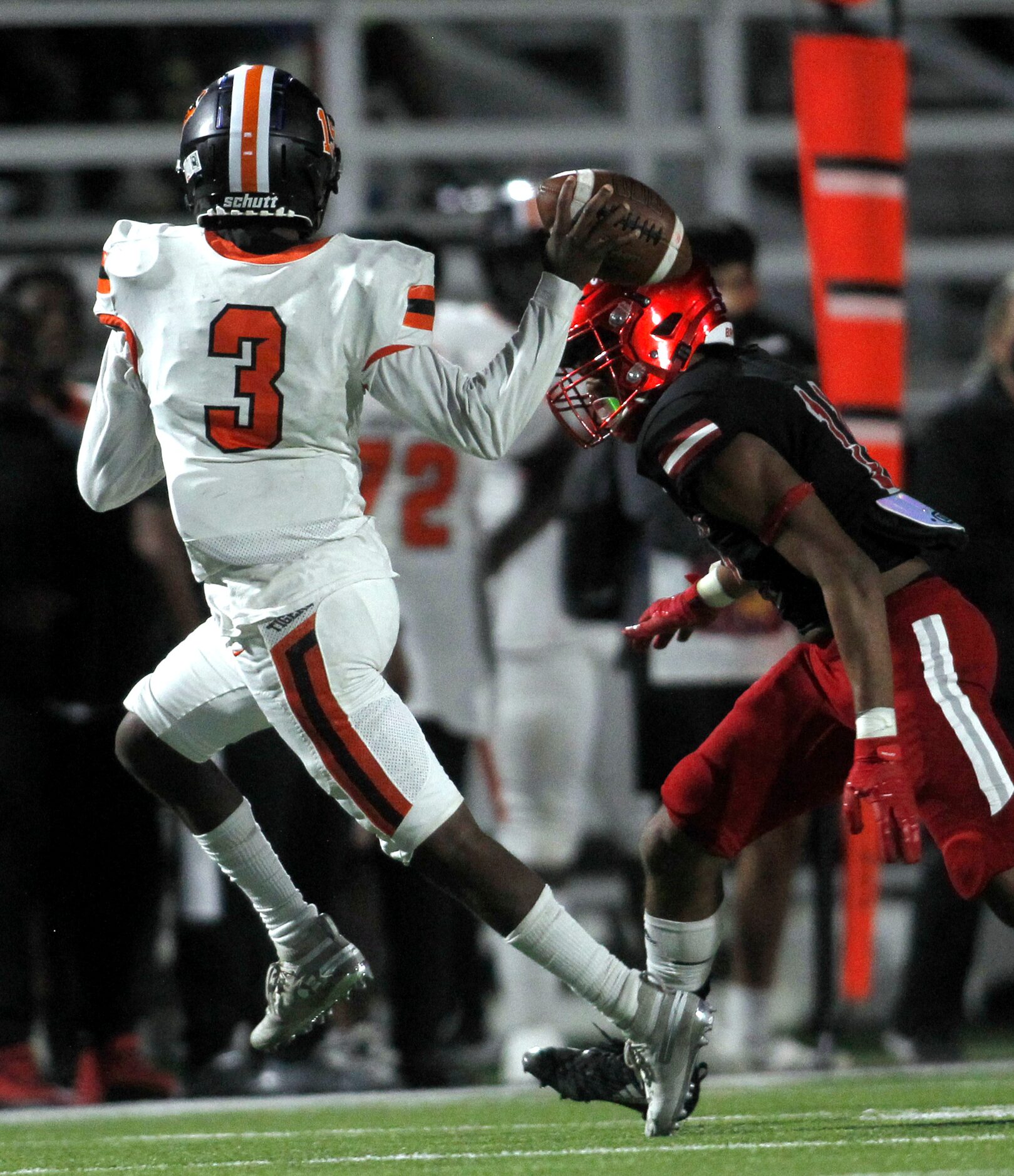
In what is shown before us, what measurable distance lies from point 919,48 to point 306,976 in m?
5.43

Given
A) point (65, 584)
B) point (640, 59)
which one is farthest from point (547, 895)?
point (640, 59)

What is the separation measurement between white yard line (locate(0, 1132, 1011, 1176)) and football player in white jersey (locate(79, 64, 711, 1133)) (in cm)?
14

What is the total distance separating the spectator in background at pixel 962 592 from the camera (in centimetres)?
545

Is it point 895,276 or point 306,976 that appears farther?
point 895,276

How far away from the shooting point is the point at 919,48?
8.23m

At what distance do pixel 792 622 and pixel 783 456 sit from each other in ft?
1.07

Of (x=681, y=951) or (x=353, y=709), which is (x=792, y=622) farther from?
(x=353, y=709)

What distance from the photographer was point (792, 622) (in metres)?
3.81

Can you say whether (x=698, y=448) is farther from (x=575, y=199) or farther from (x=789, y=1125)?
(x=789, y=1125)

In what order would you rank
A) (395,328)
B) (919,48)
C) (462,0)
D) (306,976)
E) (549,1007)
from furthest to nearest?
(919,48), (462,0), (549,1007), (306,976), (395,328)

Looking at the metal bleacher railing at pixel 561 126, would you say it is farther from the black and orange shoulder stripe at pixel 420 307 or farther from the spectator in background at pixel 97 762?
the black and orange shoulder stripe at pixel 420 307

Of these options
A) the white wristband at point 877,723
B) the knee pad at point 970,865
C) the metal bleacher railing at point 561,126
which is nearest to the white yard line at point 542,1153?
the knee pad at point 970,865

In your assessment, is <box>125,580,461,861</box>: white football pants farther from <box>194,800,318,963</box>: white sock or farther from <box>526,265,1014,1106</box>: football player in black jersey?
<box>526,265,1014,1106</box>: football player in black jersey

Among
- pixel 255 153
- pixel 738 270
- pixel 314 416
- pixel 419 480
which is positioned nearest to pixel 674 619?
pixel 314 416
